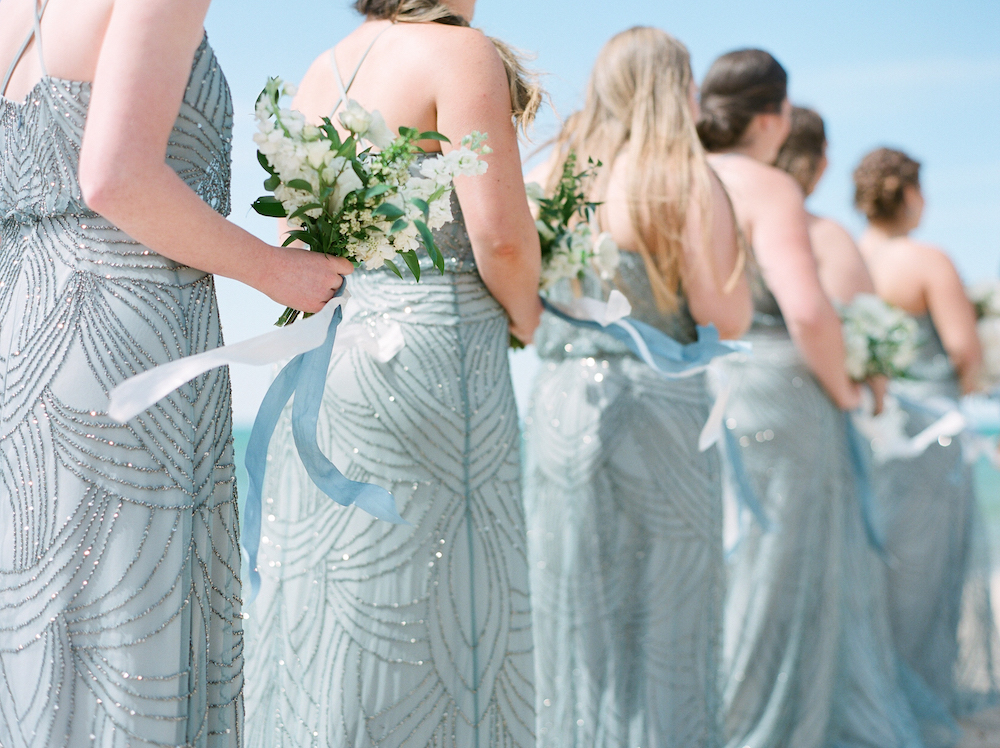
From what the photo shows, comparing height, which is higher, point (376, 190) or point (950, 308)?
point (950, 308)

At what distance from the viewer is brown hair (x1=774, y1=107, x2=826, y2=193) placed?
4.72m

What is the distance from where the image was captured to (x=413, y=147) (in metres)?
1.75

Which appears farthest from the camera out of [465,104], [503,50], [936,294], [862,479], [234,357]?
[936,294]

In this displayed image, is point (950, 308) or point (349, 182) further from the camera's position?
point (950, 308)

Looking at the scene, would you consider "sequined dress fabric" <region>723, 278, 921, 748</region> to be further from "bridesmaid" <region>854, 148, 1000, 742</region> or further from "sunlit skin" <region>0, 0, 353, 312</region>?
"sunlit skin" <region>0, 0, 353, 312</region>

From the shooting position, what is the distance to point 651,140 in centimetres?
300

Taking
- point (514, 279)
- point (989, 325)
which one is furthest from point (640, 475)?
point (989, 325)

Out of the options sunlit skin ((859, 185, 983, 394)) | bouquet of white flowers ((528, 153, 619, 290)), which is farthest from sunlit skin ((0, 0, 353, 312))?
sunlit skin ((859, 185, 983, 394))

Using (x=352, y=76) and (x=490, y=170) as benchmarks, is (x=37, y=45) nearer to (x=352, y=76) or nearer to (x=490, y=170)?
(x=352, y=76)

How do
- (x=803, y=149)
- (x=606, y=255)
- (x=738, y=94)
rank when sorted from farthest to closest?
1. (x=803, y=149)
2. (x=738, y=94)
3. (x=606, y=255)

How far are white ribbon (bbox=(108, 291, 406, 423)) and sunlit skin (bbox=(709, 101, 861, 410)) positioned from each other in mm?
1897

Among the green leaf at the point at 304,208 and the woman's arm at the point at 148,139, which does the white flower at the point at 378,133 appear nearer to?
the green leaf at the point at 304,208

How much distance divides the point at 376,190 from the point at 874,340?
3128mm

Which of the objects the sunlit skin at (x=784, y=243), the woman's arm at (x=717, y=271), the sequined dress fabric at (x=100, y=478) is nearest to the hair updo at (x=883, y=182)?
the sunlit skin at (x=784, y=243)
